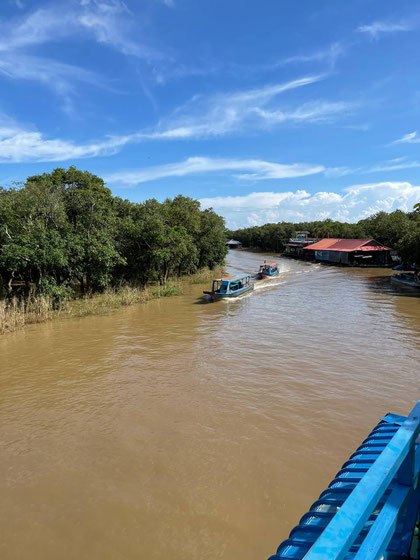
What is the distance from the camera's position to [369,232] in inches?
2584

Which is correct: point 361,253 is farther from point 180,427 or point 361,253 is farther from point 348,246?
point 180,427

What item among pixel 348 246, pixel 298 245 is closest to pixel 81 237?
pixel 348 246

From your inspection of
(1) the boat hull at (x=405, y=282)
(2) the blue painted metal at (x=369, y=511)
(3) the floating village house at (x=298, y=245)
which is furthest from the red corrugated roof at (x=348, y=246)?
(2) the blue painted metal at (x=369, y=511)

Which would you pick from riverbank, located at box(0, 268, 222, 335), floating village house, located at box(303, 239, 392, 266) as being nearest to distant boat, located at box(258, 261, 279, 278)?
riverbank, located at box(0, 268, 222, 335)

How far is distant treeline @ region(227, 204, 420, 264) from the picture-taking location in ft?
96.0

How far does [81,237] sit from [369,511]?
20.7 metres

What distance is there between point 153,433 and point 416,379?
8.27 m

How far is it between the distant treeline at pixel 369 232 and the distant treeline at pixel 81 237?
1800 centimetres

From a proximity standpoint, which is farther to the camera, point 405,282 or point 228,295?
point 405,282

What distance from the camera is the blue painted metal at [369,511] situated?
1896 mm

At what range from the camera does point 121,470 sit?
6.91m

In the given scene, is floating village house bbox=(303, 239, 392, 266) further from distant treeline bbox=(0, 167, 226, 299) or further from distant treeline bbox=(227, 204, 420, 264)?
distant treeline bbox=(0, 167, 226, 299)

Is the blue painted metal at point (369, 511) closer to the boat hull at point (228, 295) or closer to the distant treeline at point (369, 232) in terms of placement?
the boat hull at point (228, 295)

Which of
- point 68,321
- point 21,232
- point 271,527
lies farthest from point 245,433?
point 21,232
